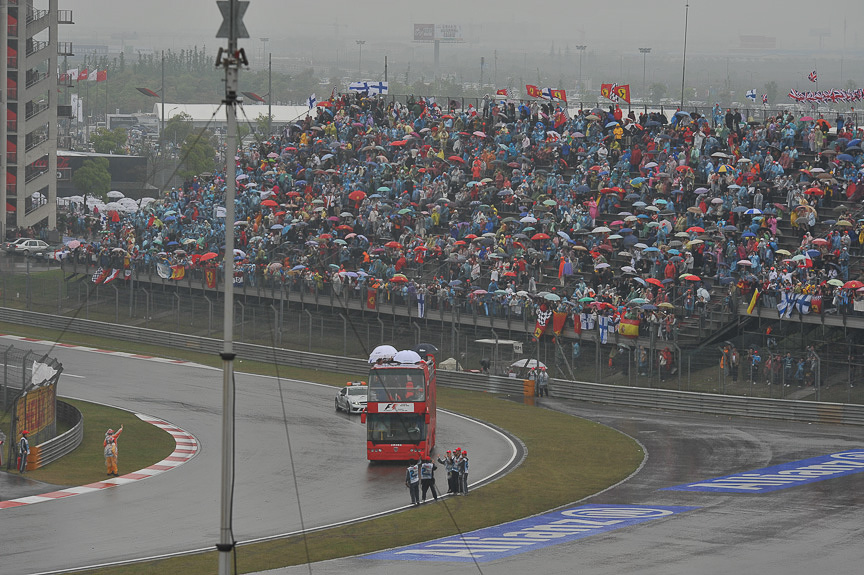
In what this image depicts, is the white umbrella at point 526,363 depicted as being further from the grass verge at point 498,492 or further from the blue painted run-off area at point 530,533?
the blue painted run-off area at point 530,533

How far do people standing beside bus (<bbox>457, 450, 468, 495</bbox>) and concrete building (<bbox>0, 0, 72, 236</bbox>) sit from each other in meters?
63.2

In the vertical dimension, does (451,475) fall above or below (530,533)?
above

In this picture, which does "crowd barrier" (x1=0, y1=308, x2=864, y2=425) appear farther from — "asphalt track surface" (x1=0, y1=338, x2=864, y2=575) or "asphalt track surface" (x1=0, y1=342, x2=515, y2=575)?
"asphalt track surface" (x1=0, y1=342, x2=515, y2=575)

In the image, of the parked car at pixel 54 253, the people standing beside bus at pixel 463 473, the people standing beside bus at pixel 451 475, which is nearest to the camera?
the people standing beside bus at pixel 463 473

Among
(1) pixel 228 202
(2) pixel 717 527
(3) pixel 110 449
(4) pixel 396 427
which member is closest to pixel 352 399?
(4) pixel 396 427

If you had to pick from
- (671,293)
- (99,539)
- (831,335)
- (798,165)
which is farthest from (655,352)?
(99,539)

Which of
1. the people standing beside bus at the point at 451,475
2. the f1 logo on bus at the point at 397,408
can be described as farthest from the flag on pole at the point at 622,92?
the people standing beside bus at the point at 451,475

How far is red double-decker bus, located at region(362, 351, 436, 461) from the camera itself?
39.0m

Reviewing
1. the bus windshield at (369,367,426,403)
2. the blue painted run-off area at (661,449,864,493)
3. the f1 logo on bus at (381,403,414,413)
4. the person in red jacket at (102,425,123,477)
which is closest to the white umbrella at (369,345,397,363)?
the bus windshield at (369,367,426,403)

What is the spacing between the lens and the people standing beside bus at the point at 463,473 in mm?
35938

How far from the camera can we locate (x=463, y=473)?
118 feet

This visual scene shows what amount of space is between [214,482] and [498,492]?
316 inches

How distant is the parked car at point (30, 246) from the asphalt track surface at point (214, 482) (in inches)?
1214

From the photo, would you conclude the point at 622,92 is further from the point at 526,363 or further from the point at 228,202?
the point at 228,202
